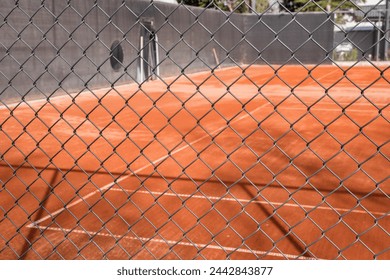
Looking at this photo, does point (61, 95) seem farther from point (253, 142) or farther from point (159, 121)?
point (253, 142)

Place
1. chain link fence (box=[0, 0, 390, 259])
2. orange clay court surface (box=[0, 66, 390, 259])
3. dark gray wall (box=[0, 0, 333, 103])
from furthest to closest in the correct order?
dark gray wall (box=[0, 0, 333, 103])
orange clay court surface (box=[0, 66, 390, 259])
chain link fence (box=[0, 0, 390, 259])

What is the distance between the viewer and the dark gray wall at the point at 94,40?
11.9 meters

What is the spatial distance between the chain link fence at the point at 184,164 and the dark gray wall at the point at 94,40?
82mm

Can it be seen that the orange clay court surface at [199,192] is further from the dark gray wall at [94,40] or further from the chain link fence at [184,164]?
the dark gray wall at [94,40]

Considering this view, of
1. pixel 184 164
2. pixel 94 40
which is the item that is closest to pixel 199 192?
pixel 184 164

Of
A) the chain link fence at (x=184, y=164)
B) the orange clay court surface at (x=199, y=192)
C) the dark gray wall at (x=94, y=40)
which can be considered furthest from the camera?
the dark gray wall at (x=94, y=40)

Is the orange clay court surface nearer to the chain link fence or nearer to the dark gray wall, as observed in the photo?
the chain link fence

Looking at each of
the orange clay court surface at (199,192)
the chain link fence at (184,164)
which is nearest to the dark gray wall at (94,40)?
Result: the chain link fence at (184,164)

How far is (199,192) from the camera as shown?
5.27 m

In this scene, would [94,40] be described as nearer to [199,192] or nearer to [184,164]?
[199,192]

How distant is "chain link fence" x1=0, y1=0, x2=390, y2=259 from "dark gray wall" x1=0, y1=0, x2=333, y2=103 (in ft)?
0.27

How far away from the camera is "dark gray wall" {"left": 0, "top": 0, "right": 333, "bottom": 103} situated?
11.9 m

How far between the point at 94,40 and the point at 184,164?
2.23 meters

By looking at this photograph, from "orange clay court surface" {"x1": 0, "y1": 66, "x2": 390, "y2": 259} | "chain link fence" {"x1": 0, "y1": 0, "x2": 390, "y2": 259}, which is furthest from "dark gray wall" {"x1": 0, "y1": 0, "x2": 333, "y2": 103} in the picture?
"orange clay court surface" {"x1": 0, "y1": 66, "x2": 390, "y2": 259}
